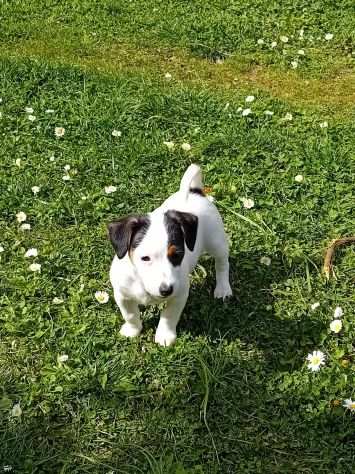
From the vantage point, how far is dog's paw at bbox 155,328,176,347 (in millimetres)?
4090

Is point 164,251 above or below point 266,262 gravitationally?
above

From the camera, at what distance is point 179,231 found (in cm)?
347

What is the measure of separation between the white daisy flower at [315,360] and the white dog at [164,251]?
0.78m

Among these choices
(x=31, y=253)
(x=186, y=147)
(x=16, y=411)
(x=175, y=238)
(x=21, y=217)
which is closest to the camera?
(x=175, y=238)

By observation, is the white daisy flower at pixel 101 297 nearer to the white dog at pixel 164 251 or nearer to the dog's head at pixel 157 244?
the white dog at pixel 164 251

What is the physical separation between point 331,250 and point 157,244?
178 centimetres

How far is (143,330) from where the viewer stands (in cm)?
422

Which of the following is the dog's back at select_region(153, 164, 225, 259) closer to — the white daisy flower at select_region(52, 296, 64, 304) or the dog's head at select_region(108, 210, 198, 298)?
the dog's head at select_region(108, 210, 198, 298)

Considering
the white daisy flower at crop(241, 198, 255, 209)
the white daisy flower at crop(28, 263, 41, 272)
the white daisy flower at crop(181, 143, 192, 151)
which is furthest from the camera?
the white daisy flower at crop(181, 143, 192, 151)

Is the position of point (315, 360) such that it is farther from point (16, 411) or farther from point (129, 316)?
point (16, 411)

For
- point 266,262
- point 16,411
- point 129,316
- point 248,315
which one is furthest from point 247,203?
point 16,411

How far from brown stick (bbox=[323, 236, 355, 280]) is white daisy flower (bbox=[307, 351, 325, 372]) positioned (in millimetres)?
700

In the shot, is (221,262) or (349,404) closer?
(349,404)

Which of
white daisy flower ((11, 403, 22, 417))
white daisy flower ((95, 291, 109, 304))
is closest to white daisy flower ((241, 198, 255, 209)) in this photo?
white daisy flower ((95, 291, 109, 304))
